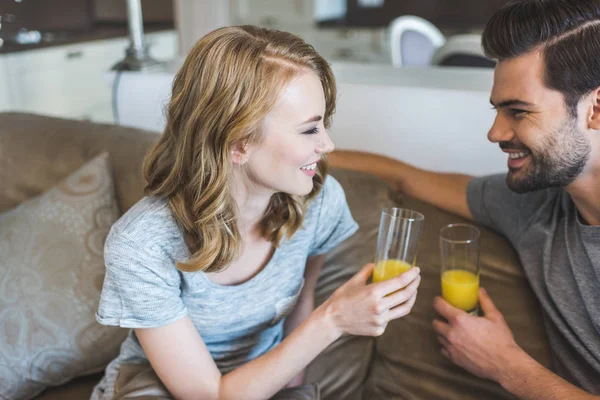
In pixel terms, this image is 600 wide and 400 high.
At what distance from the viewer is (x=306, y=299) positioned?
4.86 ft

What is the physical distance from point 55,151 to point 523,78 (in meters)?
1.37

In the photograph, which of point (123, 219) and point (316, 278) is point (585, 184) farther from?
point (123, 219)

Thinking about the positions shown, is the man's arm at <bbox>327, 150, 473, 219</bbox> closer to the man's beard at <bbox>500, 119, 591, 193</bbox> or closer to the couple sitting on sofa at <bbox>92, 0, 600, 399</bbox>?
the couple sitting on sofa at <bbox>92, 0, 600, 399</bbox>

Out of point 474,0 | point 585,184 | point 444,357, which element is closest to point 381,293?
point 444,357

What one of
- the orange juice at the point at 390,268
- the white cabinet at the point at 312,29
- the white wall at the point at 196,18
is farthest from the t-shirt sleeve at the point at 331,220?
the white cabinet at the point at 312,29

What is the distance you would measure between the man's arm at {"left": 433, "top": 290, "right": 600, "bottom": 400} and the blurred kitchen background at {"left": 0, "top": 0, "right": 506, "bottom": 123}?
1.25 meters

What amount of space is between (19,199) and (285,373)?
1154mm

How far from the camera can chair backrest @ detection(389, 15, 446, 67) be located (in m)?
3.51

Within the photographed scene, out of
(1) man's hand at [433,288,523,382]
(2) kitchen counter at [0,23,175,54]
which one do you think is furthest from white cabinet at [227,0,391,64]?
(1) man's hand at [433,288,523,382]

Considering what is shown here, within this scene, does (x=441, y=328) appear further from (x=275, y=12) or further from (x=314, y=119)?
(x=275, y=12)

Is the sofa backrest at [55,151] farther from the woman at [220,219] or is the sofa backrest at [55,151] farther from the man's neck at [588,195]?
the man's neck at [588,195]

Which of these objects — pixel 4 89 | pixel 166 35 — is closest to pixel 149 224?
pixel 4 89

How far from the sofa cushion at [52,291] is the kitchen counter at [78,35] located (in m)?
2.42

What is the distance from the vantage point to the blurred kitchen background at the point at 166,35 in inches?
140
